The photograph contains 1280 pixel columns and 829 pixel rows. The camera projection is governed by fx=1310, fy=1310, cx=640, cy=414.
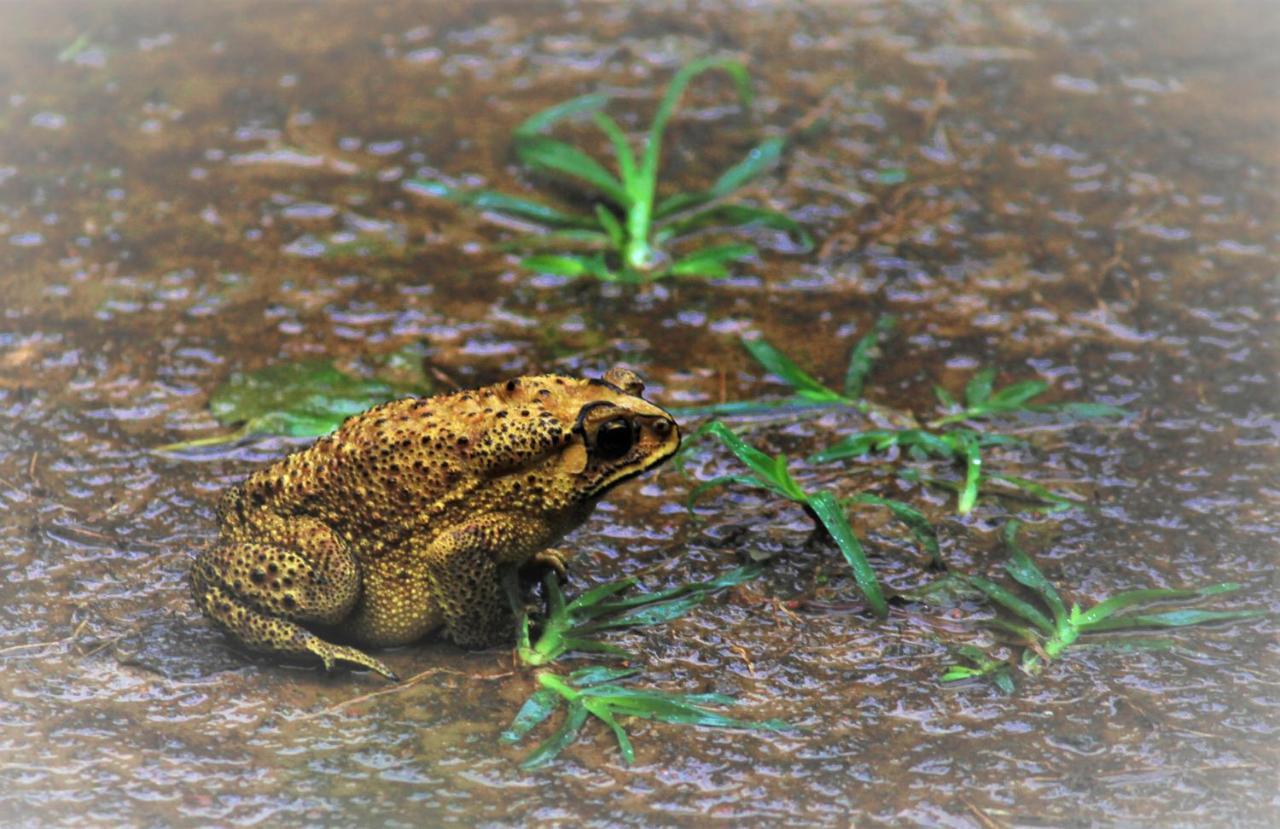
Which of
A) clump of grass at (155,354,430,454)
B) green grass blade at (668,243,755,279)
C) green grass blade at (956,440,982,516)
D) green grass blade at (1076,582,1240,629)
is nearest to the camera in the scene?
green grass blade at (1076,582,1240,629)

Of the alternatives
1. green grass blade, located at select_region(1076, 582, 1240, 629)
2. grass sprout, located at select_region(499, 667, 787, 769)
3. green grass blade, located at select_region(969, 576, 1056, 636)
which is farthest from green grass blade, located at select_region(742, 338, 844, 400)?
grass sprout, located at select_region(499, 667, 787, 769)

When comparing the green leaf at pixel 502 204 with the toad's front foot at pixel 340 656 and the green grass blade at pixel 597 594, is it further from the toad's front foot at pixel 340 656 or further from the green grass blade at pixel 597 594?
the toad's front foot at pixel 340 656

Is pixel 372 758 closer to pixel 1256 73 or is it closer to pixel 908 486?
pixel 908 486

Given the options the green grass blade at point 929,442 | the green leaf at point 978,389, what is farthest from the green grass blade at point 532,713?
the green leaf at point 978,389

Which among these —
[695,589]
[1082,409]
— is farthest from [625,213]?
[695,589]

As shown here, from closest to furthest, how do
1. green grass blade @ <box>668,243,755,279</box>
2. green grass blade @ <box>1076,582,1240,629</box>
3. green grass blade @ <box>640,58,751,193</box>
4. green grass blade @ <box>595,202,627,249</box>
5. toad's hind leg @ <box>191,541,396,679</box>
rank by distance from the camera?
toad's hind leg @ <box>191,541,396,679</box> < green grass blade @ <box>1076,582,1240,629</box> < green grass blade @ <box>668,243,755,279</box> < green grass blade @ <box>595,202,627,249</box> < green grass blade @ <box>640,58,751,193</box>

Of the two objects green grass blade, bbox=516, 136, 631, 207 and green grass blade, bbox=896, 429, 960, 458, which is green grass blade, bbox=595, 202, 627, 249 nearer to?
green grass blade, bbox=516, 136, 631, 207
